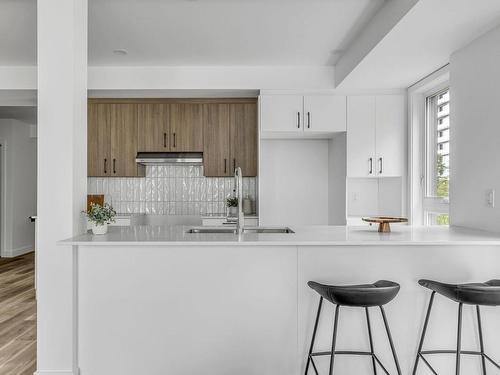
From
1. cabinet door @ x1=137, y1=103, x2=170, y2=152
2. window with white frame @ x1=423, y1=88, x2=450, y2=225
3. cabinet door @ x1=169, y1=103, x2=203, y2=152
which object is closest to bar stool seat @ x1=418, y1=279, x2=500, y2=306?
window with white frame @ x1=423, y1=88, x2=450, y2=225

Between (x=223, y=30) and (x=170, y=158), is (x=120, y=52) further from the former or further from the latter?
(x=170, y=158)

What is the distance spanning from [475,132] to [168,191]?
3569 mm

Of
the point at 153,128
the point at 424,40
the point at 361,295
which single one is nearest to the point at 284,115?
the point at 153,128

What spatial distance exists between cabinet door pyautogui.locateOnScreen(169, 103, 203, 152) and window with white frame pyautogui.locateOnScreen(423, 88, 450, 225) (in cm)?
A: 255

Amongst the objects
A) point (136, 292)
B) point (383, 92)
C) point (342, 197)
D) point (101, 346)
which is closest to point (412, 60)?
point (383, 92)

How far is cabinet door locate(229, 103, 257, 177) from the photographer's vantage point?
16.4 ft

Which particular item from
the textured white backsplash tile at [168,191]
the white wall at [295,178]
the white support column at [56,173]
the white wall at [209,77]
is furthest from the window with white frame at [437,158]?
the white support column at [56,173]

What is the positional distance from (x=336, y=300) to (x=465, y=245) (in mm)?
914

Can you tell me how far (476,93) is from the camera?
3027 millimetres

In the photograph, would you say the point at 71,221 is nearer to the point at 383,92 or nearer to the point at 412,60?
the point at 412,60

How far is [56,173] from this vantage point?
252 cm

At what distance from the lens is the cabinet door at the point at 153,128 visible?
16.4 ft

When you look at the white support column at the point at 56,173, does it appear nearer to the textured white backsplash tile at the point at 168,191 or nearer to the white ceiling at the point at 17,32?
the white ceiling at the point at 17,32

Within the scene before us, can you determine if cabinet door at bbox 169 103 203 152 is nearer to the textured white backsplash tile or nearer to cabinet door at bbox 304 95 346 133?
the textured white backsplash tile
